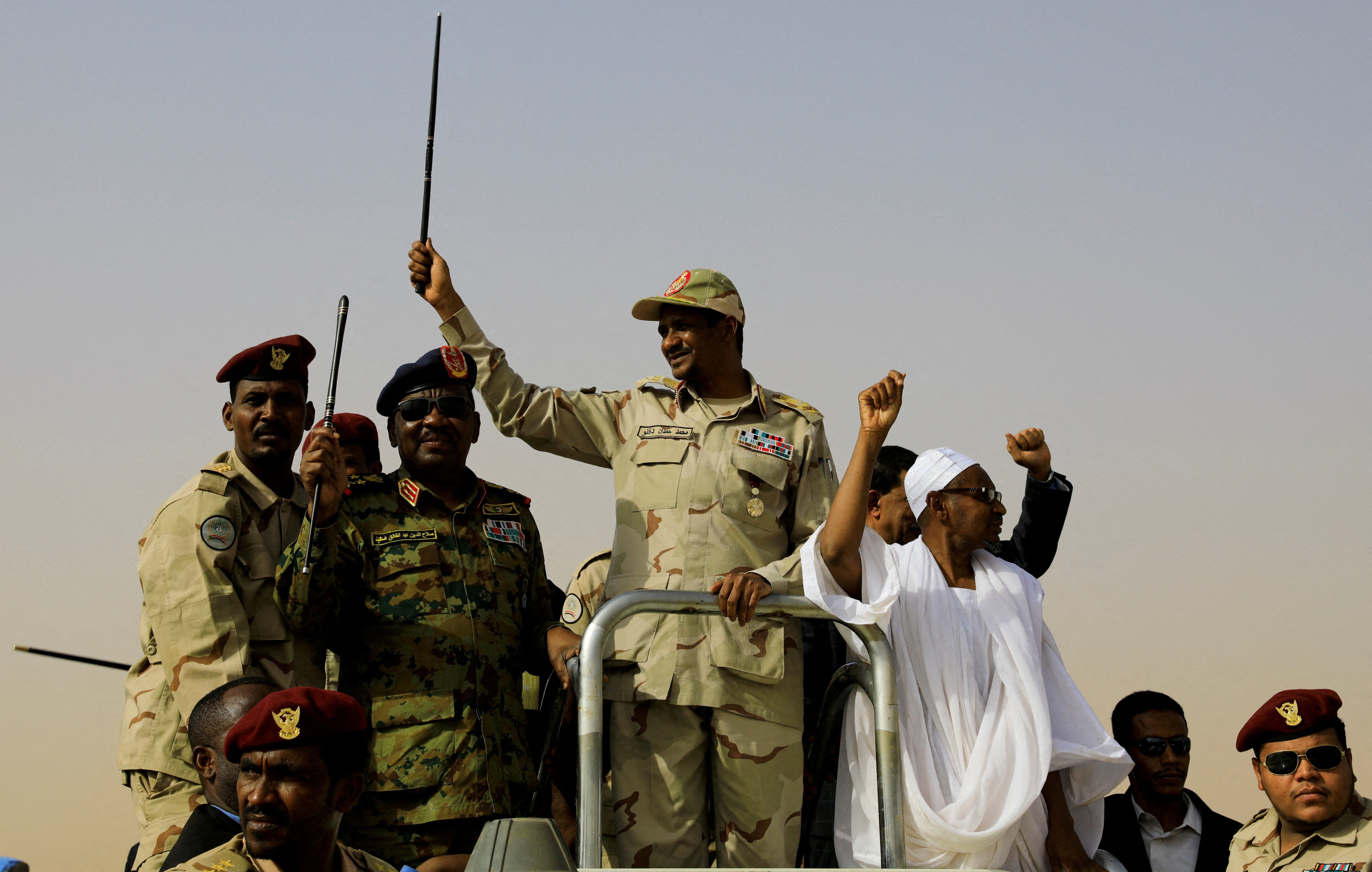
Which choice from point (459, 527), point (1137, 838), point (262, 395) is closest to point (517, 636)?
point (459, 527)

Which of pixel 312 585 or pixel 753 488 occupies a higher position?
pixel 753 488

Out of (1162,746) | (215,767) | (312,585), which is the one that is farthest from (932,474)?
(215,767)

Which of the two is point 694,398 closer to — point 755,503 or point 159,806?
point 755,503

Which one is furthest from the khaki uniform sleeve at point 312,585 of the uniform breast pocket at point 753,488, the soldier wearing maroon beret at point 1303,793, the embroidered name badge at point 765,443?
the soldier wearing maroon beret at point 1303,793

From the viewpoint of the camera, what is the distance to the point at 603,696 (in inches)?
165

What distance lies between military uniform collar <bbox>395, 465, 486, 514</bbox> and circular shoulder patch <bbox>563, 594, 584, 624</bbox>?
0.44m

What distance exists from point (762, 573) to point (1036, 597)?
2.82ft

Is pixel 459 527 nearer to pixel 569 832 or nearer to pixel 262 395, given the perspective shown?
pixel 262 395

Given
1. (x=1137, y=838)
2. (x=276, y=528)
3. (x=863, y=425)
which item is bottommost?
(x=1137, y=838)

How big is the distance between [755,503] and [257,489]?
1.61 meters

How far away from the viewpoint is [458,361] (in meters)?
4.74

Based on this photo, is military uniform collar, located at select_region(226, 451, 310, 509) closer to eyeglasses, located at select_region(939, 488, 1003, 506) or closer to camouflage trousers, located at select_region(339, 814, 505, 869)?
camouflage trousers, located at select_region(339, 814, 505, 869)

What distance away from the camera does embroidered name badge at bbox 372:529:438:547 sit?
14.9ft

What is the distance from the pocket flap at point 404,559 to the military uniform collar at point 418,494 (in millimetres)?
177
